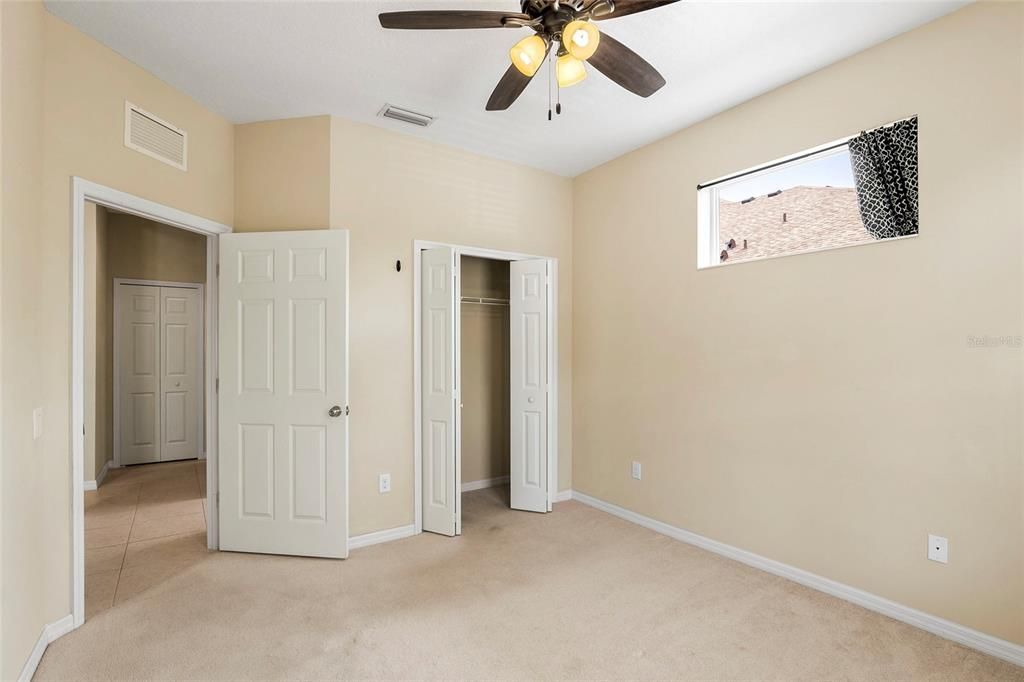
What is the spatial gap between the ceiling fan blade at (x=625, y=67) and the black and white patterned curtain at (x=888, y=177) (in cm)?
133

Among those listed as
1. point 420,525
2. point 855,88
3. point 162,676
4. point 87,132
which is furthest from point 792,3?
point 162,676

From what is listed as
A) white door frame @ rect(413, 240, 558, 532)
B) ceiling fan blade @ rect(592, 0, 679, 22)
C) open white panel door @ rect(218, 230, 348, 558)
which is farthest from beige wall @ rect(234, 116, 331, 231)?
ceiling fan blade @ rect(592, 0, 679, 22)

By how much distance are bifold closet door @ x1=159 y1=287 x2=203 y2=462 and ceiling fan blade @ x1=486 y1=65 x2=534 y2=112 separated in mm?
5053

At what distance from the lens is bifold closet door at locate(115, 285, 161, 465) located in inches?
216

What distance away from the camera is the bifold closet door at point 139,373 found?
5.48 meters

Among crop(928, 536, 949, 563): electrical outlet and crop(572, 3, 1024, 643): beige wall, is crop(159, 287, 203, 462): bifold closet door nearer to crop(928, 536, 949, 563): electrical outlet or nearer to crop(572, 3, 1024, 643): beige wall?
crop(572, 3, 1024, 643): beige wall

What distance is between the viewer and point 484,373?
480cm

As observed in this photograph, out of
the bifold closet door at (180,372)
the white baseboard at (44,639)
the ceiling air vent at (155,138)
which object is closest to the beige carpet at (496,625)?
the white baseboard at (44,639)

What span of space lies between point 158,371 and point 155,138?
12.4ft

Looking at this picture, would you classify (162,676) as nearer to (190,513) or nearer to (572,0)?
(190,513)

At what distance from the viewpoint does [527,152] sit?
13.1ft

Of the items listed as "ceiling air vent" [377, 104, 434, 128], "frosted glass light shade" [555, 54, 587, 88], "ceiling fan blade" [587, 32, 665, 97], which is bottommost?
"frosted glass light shade" [555, 54, 587, 88]

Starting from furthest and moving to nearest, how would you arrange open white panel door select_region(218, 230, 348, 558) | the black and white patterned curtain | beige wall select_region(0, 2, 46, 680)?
open white panel door select_region(218, 230, 348, 558), the black and white patterned curtain, beige wall select_region(0, 2, 46, 680)

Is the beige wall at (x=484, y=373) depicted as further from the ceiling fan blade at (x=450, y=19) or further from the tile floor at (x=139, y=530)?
the ceiling fan blade at (x=450, y=19)
